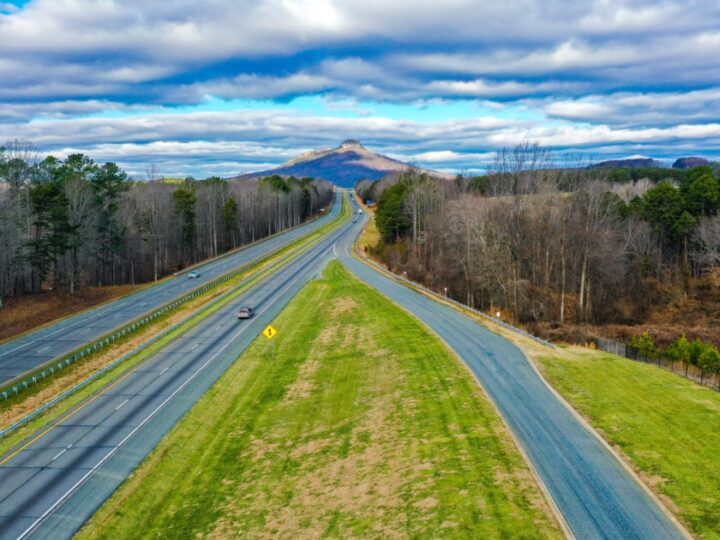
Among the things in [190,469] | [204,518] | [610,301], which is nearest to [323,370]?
[190,469]

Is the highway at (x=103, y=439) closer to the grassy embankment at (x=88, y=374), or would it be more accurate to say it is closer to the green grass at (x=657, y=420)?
the grassy embankment at (x=88, y=374)

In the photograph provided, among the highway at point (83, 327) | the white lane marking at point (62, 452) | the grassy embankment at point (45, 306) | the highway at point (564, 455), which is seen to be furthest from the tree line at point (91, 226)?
the highway at point (564, 455)

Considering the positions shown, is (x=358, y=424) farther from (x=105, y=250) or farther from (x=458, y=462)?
(x=105, y=250)

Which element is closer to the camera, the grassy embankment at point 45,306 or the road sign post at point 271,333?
the road sign post at point 271,333

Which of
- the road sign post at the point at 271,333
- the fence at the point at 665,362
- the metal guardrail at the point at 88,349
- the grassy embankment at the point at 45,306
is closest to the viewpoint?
the fence at the point at 665,362

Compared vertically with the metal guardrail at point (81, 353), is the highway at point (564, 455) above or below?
above

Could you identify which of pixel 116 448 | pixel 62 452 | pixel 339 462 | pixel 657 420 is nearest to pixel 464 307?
pixel 657 420

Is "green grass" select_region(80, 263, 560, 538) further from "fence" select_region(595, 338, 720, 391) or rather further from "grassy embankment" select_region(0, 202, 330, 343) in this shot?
"grassy embankment" select_region(0, 202, 330, 343)

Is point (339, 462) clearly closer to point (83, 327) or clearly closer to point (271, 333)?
point (271, 333)
